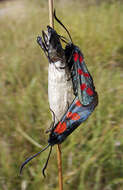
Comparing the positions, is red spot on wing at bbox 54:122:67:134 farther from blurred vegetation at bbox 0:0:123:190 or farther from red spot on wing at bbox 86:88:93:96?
blurred vegetation at bbox 0:0:123:190

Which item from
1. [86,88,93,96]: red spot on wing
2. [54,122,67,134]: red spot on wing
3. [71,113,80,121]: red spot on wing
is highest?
[86,88,93,96]: red spot on wing

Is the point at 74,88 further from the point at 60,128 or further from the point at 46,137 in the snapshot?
the point at 46,137

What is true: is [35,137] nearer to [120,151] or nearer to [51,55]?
[120,151]

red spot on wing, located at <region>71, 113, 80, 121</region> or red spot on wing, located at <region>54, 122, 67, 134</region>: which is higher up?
red spot on wing, located at <region>71, 113, 80, 121</region>

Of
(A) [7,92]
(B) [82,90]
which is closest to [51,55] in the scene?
(B) [82,90]

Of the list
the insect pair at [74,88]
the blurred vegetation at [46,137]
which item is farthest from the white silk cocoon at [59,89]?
the blurred vegetation at [46,137]

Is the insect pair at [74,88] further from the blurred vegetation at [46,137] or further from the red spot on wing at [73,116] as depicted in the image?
the blurred vegetation at [46,137]

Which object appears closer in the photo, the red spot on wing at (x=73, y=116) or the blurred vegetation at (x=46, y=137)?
the red spot on wing at (x=73, y=116)

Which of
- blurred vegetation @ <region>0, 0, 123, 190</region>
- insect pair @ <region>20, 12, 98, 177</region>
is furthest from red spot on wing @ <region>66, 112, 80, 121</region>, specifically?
blurred vegetation @ <region>0, 0, 123, 190</region>

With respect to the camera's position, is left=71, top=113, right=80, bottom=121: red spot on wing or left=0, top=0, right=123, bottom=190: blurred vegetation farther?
left=0, top=0, right=123, bottom=190: blurred vegetation
